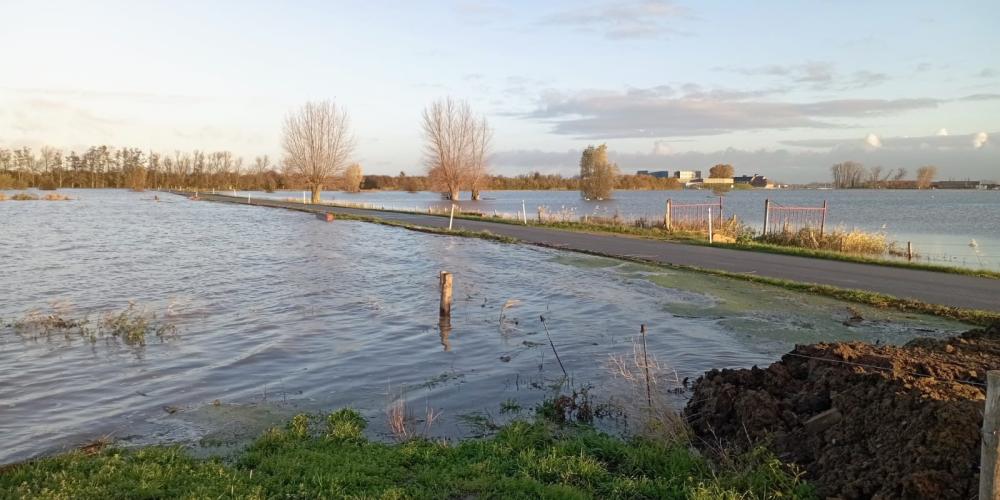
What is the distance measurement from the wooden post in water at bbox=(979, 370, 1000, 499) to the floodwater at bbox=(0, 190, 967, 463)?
13.9 ft

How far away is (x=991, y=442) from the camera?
13.7ft

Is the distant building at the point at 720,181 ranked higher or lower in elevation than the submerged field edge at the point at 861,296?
higher

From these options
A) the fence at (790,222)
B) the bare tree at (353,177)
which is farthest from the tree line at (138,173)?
the fence at (790,222)

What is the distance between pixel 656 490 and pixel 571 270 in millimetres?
15792

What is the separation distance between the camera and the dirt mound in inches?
196

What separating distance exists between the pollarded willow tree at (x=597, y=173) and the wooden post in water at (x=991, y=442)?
83.6 m

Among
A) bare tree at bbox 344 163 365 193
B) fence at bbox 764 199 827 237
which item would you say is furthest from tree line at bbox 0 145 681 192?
fence at bbox 764 199 827 237

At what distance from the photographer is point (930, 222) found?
5088 centimetres

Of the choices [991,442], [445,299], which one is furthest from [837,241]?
[991,442]

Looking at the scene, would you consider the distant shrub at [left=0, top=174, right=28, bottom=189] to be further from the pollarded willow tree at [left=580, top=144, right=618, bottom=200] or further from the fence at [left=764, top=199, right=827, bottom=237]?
the fence at [left=764, top=199, right=827, bottom=237]

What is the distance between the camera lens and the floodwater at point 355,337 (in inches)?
327

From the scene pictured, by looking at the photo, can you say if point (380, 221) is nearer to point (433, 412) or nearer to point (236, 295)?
point (236, 295)

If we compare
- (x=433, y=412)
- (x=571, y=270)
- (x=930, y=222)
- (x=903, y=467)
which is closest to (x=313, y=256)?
(x=571, y=270)

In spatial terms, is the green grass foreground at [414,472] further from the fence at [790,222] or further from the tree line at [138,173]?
the tree line at [138,173]
